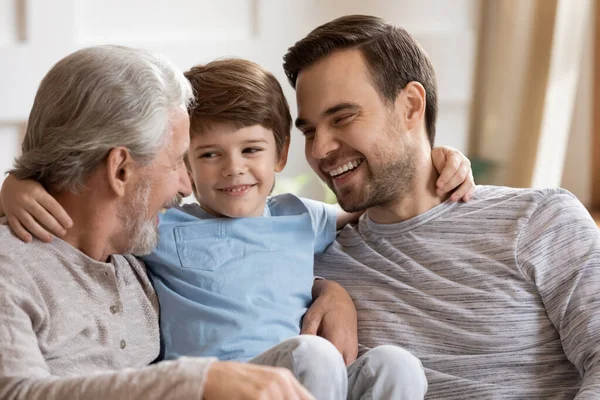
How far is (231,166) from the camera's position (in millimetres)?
1880

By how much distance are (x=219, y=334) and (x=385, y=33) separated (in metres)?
0.80

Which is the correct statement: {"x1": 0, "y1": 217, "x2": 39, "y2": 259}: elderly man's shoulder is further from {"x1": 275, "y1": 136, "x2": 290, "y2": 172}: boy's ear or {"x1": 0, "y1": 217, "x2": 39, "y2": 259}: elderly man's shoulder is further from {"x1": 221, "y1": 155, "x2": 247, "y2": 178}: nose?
{"x1": 275, "y1": 136, "x2": 290, "y2": 172}: boy's ear

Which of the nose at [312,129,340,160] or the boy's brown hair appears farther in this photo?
the nose at [312,129,340,160]

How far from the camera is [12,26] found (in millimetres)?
2969

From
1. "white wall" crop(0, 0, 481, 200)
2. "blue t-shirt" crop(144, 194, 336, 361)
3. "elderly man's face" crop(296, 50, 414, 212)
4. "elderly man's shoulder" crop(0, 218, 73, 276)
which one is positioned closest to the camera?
"elderly man's shoulder" crop(0, 218, 73, 276)

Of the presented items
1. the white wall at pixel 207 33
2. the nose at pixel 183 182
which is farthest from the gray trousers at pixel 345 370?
the white wall at pixel 207 33

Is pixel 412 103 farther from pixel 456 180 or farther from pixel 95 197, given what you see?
pixel 95 197

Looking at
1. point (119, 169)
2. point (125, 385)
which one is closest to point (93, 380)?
point (125, 385)

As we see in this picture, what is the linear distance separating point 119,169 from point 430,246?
2.34 ft

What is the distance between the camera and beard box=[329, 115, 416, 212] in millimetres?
1997

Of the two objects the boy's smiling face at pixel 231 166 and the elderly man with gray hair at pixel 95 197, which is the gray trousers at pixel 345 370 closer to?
the elderly man with gray hair at pixel 95 197

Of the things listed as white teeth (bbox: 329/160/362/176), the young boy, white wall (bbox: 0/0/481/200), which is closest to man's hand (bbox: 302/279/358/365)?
the young boy

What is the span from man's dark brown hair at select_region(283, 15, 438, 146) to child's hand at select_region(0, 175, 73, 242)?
70 centimetres

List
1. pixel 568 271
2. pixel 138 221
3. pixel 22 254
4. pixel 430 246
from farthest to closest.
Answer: pixel 430 246
pixel 568 271
pixel 138 221
pixel 22 254
